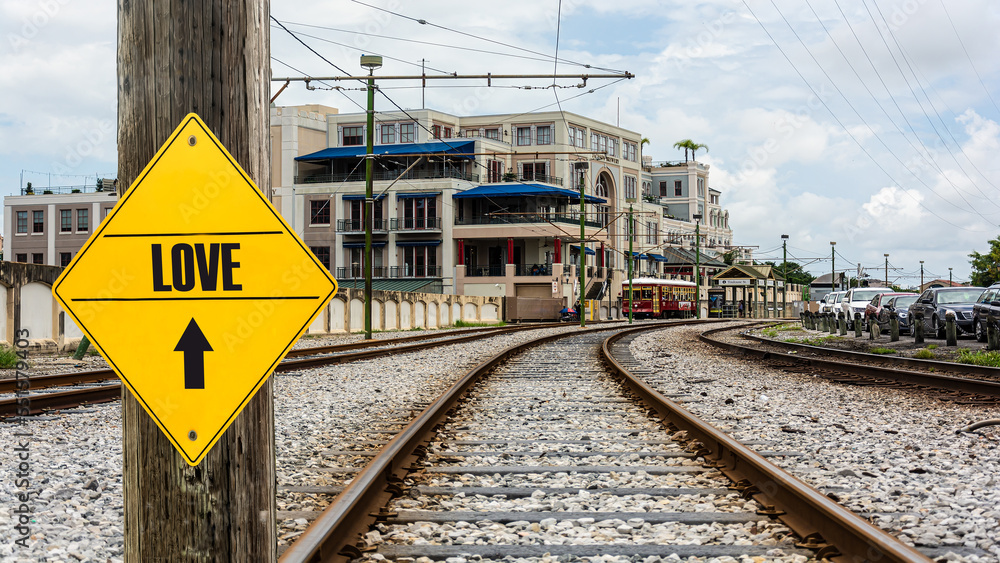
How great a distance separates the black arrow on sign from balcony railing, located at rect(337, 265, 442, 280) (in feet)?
213

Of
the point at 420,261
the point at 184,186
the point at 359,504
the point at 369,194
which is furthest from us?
the point at 420,261

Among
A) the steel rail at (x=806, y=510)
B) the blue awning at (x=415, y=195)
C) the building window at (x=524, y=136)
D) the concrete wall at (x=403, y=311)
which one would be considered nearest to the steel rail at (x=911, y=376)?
the steel rail at (x=806, y=510)

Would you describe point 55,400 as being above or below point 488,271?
below

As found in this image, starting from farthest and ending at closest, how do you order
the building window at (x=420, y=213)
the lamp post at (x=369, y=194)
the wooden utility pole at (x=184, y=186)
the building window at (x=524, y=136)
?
the building window at (x=524, y=136), the building window at (x=420, y=213), the lamp post at (x=369, y=194), the wooden utility pole at (x=184, y=186)

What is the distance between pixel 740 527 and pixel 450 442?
337 centimetres

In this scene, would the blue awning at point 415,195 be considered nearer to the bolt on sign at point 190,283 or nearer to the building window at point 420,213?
the building window at point 420,213

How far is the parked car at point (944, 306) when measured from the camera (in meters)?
26.3

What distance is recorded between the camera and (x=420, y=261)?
224 ft

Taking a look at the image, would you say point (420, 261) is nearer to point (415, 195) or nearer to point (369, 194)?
point (415, 195)

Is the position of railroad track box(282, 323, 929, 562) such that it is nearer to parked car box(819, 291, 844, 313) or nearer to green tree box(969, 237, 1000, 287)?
parked car box(819, 291, 844, 313)

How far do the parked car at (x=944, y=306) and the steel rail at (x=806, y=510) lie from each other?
2214cm

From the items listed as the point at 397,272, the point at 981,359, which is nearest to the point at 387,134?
the point at 397,272

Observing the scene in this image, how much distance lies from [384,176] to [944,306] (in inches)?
1932

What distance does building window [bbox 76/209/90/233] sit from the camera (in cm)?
6931
